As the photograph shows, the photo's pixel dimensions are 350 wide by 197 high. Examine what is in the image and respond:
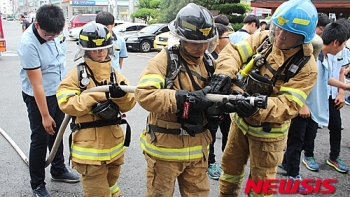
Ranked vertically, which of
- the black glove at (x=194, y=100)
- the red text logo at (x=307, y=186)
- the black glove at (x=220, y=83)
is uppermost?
the black glove at (x=220, y=83)

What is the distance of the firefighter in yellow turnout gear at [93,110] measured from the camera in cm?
253

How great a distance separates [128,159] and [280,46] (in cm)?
265

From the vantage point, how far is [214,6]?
59.0 feet

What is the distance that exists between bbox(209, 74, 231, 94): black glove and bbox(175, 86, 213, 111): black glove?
0.43 ft

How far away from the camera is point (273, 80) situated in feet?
8.22

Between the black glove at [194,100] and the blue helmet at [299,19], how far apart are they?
0.82 m

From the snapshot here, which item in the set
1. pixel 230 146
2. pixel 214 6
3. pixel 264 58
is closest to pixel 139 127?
pixel 230 146

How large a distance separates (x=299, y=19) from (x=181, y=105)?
3.42 feet

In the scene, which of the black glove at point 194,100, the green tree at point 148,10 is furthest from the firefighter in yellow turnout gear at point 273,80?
the green tree at point 148,10

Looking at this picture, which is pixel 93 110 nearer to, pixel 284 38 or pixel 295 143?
pixel 284 38

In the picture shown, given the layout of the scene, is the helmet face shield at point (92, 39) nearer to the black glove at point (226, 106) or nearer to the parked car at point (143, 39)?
the black glove at point (226, 106)

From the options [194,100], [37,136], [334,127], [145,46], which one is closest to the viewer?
[194,100]

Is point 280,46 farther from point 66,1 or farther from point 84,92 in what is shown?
point 66,1

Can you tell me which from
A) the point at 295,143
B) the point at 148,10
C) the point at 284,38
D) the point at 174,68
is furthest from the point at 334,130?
the point at 148,10
